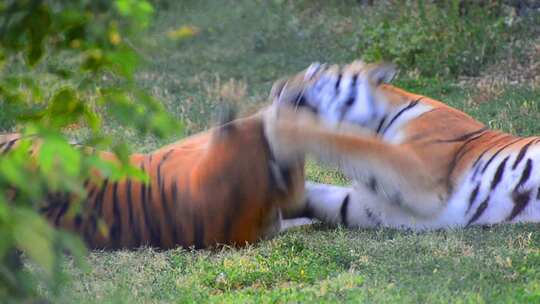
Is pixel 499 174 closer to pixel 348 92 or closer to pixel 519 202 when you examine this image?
pixel 519 202

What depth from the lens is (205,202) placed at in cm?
416

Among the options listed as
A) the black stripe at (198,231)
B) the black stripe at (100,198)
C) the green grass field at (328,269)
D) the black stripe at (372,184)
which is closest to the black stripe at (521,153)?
the green grass field at (328,269)

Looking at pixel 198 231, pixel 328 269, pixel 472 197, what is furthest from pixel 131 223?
pixel 472 197

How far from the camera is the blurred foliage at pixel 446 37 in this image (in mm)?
7867

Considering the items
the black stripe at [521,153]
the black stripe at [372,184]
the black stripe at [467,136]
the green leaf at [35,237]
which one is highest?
the green leaf at [35,237]

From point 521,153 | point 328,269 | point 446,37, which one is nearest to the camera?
point 328,269

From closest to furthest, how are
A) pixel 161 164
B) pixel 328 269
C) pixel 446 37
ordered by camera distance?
pixel 328 269
pixel 161 164
pixel 446 37

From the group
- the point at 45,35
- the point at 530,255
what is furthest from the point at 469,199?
the point at 45,35

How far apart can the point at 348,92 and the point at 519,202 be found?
1017 millimetres

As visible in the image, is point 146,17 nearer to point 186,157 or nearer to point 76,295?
point 76,295

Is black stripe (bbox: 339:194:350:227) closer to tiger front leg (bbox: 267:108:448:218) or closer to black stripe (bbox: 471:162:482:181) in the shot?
tiger front leg (bbox: 267:108:448:218)

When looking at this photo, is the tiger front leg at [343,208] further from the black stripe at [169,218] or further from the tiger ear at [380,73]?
the black stripe at [169,218]

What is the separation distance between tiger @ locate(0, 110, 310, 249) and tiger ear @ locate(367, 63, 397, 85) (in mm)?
989

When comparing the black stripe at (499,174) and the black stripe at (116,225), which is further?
the black stripe at (499,174)
